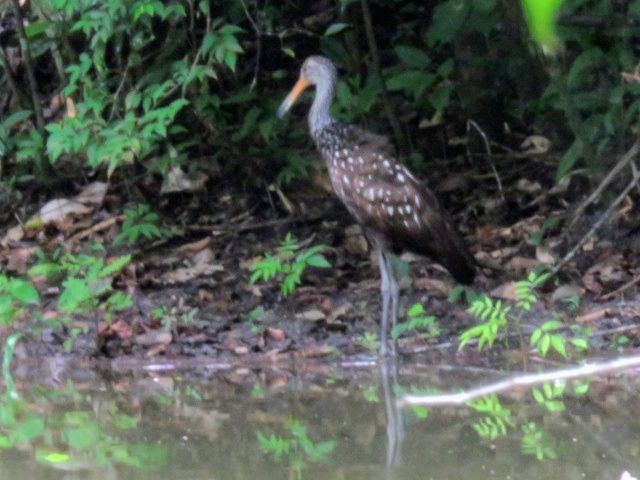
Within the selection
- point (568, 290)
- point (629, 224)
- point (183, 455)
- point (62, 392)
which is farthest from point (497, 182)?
point (183, 455)

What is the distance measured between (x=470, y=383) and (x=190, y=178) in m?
3.71

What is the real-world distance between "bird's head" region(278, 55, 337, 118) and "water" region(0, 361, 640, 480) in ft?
7.84

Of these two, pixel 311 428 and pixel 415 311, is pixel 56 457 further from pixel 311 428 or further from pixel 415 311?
pixel 415 311

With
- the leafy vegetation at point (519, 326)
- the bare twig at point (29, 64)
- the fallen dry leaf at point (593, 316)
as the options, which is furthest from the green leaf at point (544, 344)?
the bare twig at point (29, 64)

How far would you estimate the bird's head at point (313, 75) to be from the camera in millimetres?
7855

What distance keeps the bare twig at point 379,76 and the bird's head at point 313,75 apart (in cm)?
41

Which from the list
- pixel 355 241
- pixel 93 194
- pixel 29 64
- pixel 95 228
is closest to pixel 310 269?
pixel 355 241

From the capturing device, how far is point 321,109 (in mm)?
7621

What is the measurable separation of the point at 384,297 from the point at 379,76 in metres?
2.10

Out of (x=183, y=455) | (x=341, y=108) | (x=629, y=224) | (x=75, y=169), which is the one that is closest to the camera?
(x=183, y=455)

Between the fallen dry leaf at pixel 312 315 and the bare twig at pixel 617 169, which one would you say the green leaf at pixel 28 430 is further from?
the bare twig at pixel 617 169

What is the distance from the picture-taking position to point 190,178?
346 inches

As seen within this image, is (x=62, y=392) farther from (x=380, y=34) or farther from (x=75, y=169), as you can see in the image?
(x=380, y=34)

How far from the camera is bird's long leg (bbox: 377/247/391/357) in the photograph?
6422 millimetres
